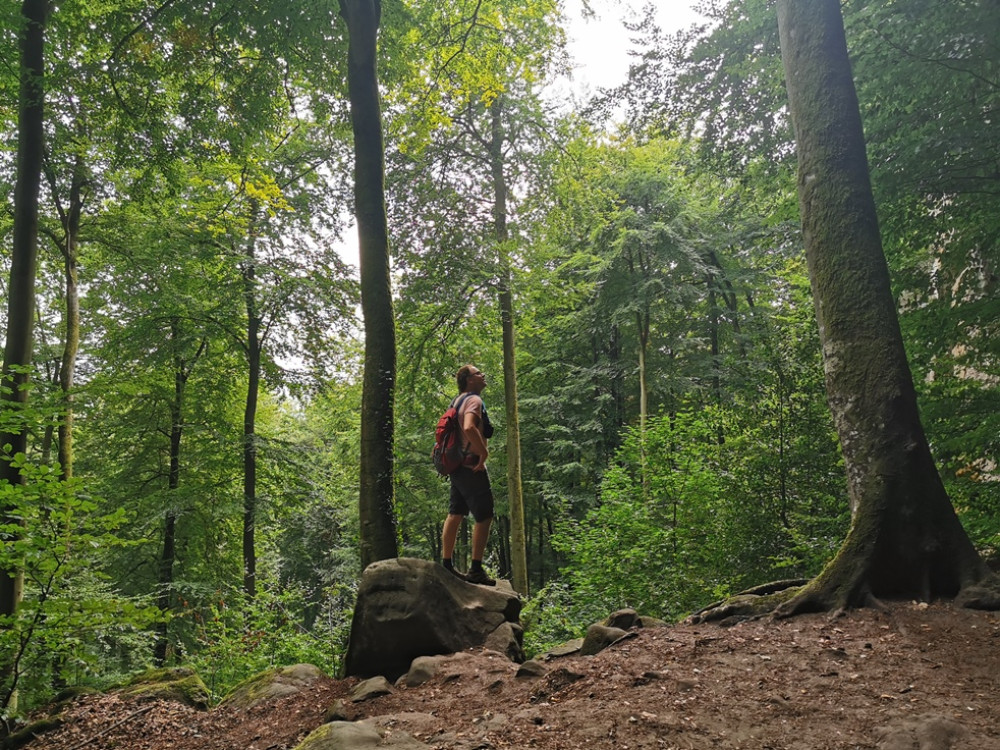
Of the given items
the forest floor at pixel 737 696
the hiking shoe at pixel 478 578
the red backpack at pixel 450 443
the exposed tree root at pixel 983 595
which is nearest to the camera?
the forest floor at pixel 737 696

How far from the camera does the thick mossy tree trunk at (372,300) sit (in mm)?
5863

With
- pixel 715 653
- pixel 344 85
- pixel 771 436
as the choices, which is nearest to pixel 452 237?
pixel 344 85

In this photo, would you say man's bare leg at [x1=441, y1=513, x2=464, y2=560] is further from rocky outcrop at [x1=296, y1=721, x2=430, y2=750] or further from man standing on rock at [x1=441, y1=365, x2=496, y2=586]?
rocky outcrop at [x1=296, y1=721, x2=430, y2=750]

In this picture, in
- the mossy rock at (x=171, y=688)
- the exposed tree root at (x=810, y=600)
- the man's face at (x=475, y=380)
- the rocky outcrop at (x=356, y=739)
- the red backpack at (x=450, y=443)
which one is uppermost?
the man's face at (x=475, y=380)

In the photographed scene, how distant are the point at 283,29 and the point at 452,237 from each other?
5.48 metres

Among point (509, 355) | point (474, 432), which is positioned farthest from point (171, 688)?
point (509, 355)

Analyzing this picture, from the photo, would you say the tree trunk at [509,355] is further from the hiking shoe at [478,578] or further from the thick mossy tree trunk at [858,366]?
the thick mossy tree trunk at [858,366]

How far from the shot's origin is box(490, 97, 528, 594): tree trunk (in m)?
11.7

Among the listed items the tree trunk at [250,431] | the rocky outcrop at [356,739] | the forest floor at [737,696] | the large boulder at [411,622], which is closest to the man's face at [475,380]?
the large boulder at [411,622]

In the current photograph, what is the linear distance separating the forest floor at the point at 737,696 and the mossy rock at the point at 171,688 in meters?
1.35

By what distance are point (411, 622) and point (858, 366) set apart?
4080mm

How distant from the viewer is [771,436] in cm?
777

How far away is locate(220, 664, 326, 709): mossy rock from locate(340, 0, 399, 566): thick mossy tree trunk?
1102 millimetres

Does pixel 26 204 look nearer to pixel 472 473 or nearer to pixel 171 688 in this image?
pixel 171 688
